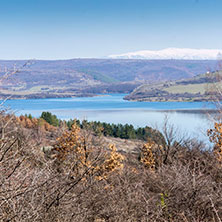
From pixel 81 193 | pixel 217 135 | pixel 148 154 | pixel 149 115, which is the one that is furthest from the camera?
pixel 149 115

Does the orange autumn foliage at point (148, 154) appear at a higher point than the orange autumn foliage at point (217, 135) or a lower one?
lower

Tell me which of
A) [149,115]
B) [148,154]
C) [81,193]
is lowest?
[149,115]

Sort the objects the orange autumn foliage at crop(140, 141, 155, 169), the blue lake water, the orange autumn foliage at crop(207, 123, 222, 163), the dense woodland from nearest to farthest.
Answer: the dense woodland < the orange autumn foliage at crop(207, 123, 222, 163) < the orange autumn foliage at crop(140, 141, 155, 169) < the blue lake water

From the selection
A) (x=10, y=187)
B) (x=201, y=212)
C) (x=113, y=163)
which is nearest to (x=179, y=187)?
(x=201, y=212)

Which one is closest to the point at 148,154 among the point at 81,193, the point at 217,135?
the point at 217,135

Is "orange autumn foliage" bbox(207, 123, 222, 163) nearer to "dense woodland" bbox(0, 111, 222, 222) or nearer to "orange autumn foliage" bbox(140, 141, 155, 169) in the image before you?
"dense woodland" bbox(0, 111, 222, 222)

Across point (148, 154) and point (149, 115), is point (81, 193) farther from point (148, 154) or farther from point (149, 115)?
point (149, 115)

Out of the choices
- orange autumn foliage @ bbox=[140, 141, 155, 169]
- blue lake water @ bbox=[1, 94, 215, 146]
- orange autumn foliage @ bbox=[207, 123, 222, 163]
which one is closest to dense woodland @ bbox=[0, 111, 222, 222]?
orange autumn foliage @ bbox=[207, 123, 222, 163]

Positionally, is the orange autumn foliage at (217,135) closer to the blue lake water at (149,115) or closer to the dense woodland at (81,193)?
the dense woodland at (81,193)

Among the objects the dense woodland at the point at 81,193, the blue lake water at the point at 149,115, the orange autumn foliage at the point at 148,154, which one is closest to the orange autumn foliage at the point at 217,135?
the dense woodland at the point at 81,193

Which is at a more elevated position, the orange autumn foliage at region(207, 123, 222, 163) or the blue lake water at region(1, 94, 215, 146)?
the orange autumn foliage at region(207, 123, 222, 163)

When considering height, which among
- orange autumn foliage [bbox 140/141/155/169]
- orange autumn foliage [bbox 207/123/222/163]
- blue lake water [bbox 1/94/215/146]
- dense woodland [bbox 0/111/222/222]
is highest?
dense woodland [bbox 0/111/222/222]

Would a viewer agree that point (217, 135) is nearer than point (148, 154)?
Yes

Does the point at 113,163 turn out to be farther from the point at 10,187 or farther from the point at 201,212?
the point at 10,187
